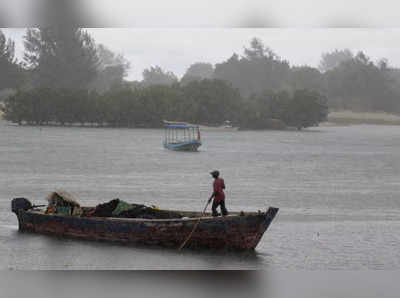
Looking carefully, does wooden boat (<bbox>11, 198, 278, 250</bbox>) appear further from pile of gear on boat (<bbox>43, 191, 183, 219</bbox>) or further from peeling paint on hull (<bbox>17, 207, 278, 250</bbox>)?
pile of gear on boat (<bbox>43, 191, 183, 219</bbox>)

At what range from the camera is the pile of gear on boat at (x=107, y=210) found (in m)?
12.8

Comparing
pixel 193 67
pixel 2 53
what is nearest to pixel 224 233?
pixel 2 53

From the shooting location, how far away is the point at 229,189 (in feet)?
102

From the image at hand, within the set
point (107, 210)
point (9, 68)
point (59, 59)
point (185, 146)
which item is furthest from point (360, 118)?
point (107, 210)

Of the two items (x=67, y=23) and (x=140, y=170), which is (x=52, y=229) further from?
(x=140, y=170)

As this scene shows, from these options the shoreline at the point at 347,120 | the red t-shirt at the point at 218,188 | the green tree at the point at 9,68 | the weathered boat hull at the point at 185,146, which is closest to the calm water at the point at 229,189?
the red t-shirt at the point at 218,188

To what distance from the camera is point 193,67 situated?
4835 inches

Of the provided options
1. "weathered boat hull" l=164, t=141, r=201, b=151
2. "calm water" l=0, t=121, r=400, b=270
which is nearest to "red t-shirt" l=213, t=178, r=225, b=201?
"calm water" l=0, t=121, r=400, b=270

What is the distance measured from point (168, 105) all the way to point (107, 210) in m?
61.5

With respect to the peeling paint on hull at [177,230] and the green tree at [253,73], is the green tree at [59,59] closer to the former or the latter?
the green tree at [253,73]

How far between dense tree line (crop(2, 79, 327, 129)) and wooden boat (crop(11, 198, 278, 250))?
2333 inches

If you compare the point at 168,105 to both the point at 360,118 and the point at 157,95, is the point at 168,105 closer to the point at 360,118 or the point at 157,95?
the point at 157,95

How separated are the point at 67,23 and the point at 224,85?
239 feet

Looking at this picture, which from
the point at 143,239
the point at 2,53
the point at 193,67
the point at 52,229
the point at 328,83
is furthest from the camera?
the point at 193,67
